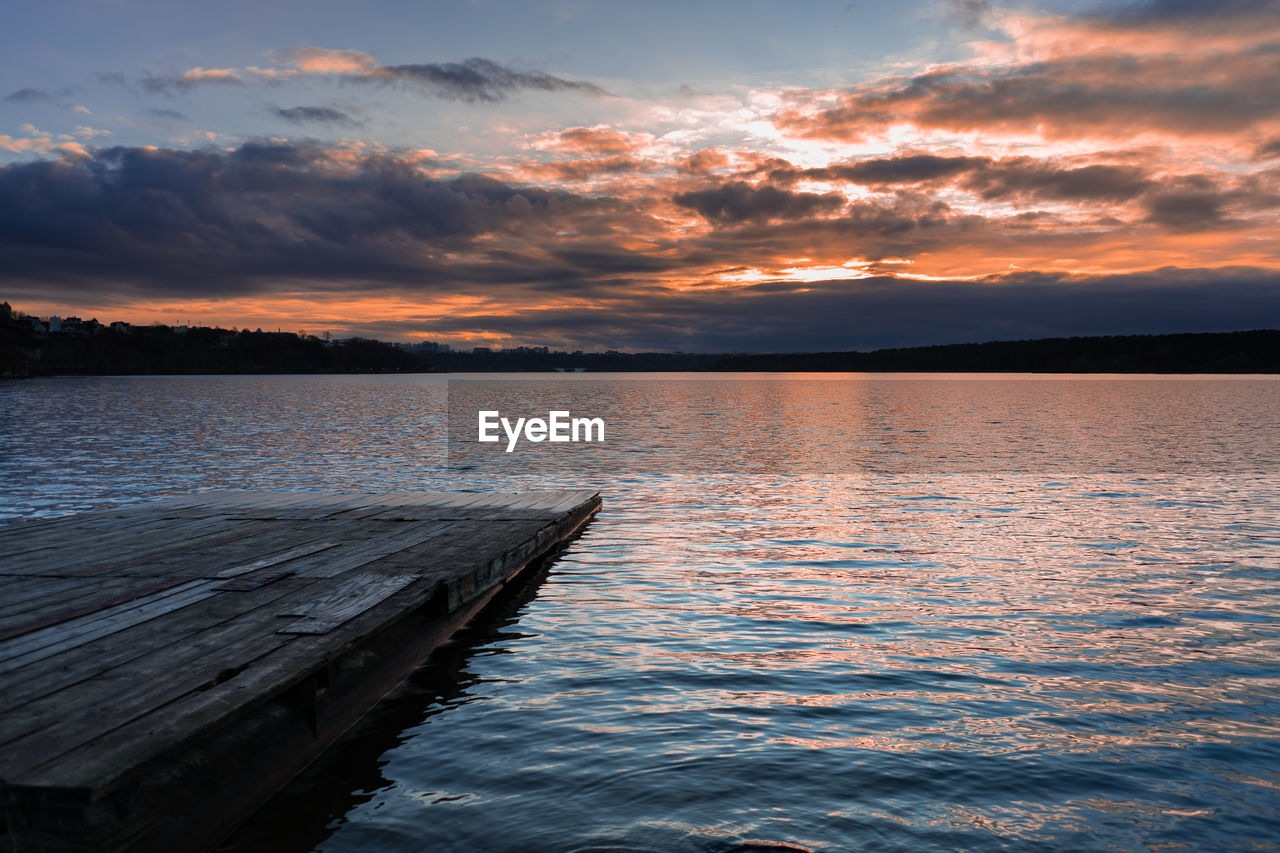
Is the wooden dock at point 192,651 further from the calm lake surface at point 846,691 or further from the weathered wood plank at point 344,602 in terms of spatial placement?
the calm lake surface at point 846,691

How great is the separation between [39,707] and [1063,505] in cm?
2361

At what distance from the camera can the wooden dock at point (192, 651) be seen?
15.2ft

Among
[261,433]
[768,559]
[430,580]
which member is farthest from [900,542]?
[261,433]

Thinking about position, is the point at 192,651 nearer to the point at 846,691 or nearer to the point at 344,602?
the point at 344,602
